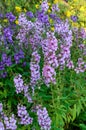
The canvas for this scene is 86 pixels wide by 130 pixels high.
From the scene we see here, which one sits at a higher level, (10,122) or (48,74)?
(48,74)

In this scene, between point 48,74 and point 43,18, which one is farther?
point 43,18

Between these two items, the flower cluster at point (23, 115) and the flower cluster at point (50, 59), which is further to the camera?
the flower cluster at point (50, 59)

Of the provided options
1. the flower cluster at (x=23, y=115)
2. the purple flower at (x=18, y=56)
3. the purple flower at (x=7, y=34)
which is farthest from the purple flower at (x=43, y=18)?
the flower cluster at (x=23, y=115)

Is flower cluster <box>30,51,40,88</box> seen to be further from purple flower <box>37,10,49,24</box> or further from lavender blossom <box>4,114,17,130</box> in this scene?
purple flower <box>37,10,49,24</box>

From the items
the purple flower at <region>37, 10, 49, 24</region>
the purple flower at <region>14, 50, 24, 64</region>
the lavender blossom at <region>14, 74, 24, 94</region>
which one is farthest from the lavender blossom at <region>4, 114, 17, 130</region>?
the purple flower at <region>37, 10, 49, 24</region>

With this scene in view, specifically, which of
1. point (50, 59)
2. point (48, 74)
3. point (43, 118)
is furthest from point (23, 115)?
point (50, 59)

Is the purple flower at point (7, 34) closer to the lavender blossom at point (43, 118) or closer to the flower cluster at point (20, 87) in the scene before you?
the flower cluster at point (20, 87)

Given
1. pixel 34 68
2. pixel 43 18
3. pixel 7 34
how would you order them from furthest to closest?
pixel 43 18
pixel 7 34
pixel 34 68

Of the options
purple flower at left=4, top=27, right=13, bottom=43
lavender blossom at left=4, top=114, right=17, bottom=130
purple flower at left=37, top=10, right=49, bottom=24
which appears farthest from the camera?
purple flower at left=37, top=10, right=49, bottom=24

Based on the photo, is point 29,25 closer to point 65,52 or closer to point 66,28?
point 66,28

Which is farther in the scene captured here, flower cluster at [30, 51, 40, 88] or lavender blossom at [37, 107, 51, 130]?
flower cluster at [30, 51, 40, 88]

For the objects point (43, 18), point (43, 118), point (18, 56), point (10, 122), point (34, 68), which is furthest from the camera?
point (43, 18)

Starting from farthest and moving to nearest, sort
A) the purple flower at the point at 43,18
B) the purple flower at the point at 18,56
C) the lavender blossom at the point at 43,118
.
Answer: the purple flower at the point at 43,18 < the purple flower at the point at 18,56 < the lavender blossom at the point at 43,118

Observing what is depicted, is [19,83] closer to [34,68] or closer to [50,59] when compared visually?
[34,68]
